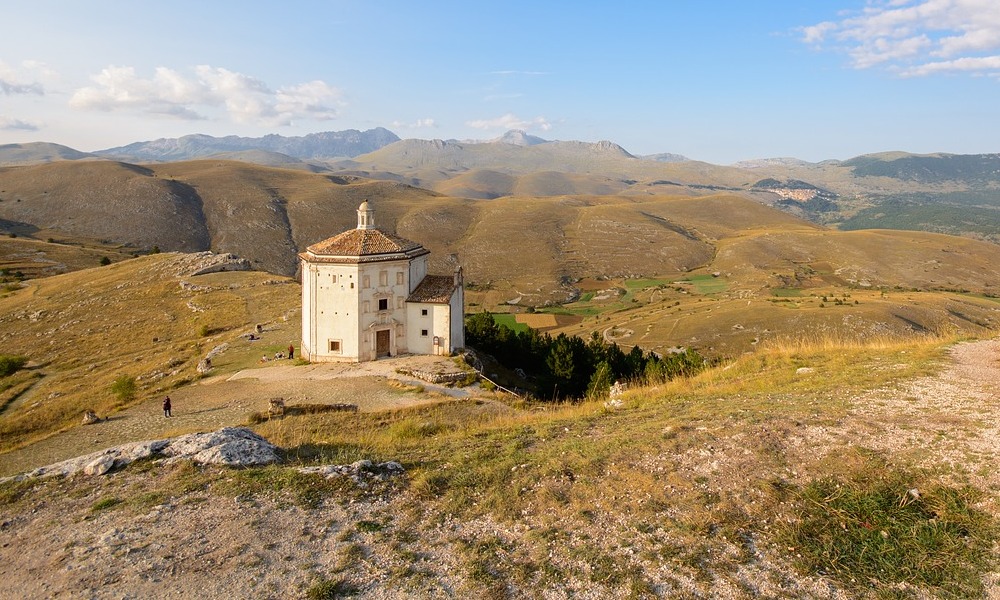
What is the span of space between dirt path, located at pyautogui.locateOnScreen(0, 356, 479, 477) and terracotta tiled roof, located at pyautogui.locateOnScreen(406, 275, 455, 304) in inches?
136

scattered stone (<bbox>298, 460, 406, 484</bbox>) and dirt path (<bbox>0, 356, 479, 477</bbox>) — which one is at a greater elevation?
scattered stone (<bbox>298, 460, 406, 484</bbox>)

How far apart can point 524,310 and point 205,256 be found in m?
44.5

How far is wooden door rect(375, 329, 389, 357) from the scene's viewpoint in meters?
32.3

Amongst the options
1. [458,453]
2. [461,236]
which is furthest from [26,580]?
[461,236]

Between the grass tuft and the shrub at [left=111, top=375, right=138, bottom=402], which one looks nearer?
the grass tuft

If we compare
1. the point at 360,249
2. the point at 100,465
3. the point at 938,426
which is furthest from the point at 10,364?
the point at 938,426

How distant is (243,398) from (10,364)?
72.9ft

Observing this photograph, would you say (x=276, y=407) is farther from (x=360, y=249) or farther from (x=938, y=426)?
(x=938, y=426)

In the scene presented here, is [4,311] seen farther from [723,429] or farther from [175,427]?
[723,429]

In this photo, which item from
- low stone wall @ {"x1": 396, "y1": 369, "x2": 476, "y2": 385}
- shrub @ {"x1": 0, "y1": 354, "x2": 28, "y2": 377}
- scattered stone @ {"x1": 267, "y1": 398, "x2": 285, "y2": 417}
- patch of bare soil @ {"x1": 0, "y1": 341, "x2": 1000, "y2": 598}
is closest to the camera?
patch of bare soil @ {"x1": 0, "y1": 341, "x2": 1000, "y2": 598}

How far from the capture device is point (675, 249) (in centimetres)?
12556

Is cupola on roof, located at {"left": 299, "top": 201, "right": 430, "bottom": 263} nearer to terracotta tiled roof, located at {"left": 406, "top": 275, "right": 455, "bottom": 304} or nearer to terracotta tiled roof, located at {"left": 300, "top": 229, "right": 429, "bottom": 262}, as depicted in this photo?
terracotta tiled roof, located at {"left": 300, "top": 229, "right": 429, "bottom": 262}

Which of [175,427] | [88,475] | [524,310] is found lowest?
[524,310]

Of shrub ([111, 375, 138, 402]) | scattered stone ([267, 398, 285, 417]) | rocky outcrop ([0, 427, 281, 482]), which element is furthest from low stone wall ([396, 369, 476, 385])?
rocky outcrop ([0, 427, 281, 482])
